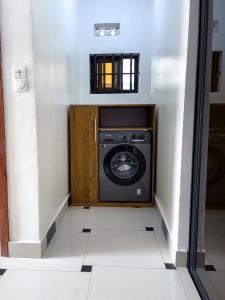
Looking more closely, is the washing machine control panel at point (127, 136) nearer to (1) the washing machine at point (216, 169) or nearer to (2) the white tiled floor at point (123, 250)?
(2) the white tiled floor at point (123, 250)

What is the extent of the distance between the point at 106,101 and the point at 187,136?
101 inches

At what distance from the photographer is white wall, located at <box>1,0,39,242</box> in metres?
1.96

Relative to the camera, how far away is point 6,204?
83.4 inches

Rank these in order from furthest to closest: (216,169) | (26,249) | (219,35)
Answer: (26,249) < (216,169) < (219,35)

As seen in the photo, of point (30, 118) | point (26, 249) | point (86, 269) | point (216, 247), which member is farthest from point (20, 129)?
point (216, 247)

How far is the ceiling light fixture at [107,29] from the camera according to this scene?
12.6ft

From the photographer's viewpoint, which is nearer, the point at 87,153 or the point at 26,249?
the point at 26,249

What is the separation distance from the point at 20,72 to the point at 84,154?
64.6 inches

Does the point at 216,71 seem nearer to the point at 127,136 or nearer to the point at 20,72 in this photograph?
the point at 20,72

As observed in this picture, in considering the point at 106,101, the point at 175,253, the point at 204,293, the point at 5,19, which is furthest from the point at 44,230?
the point at 106,101

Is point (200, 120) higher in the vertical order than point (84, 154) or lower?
higher

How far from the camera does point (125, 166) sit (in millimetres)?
3453

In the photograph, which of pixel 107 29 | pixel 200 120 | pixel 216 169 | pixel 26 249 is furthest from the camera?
pixel 107 29

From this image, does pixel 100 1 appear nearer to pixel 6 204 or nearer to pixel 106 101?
pixel 106 101
